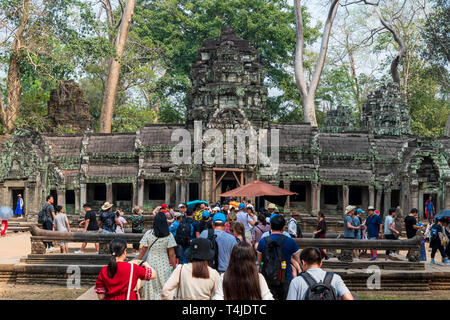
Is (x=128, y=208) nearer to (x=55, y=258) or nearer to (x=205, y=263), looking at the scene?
(x=55, y=258)

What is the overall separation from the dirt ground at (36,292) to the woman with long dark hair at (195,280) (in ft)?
19.3

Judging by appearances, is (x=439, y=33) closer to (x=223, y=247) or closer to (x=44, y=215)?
(x=44, y=215)

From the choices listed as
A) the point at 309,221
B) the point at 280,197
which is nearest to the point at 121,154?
the point at 309,221

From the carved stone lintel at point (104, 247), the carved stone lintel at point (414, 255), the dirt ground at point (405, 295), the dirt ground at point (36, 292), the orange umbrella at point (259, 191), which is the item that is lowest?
the dirt ground at point (405, 295)

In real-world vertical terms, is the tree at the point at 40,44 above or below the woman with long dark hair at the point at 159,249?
above

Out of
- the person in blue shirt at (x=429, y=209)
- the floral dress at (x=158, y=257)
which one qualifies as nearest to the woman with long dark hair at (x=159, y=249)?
the floral dress at (x=158, y=257)

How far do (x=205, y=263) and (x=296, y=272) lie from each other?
201cm

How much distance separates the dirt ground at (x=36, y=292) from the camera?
10906 mm

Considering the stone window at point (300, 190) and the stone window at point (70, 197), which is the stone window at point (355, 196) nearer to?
the stone window at point (300, 190)

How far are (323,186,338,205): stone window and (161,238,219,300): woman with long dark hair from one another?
25.1 m

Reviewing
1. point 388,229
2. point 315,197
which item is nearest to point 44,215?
point 388,229

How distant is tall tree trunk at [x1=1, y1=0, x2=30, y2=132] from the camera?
93.7ft

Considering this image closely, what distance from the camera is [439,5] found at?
1452 inches

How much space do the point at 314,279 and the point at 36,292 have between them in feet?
27.2
